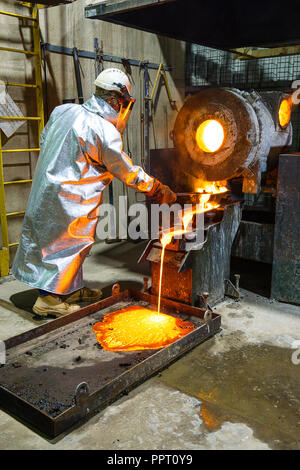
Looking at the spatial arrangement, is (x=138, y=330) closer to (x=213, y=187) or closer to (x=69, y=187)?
(x=69, y=187)

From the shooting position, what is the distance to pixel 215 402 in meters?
2.43

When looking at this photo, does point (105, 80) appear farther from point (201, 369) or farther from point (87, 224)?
point (201, 369)

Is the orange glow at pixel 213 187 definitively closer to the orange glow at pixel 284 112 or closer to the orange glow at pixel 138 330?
the orange glow at pixel 284 112

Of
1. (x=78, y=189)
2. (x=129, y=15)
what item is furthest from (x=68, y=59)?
(x=78, y=189)

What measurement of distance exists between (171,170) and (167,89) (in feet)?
8.03

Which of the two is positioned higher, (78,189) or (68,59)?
(68,59)

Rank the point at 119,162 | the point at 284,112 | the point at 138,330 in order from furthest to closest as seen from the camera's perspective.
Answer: the point at 284,112 → the point at 119,162 → the point at 138,330

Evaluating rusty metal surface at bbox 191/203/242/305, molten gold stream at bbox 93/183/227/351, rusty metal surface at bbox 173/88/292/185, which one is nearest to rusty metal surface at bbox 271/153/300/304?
rusty metal surface at bbox 173/88/292/185

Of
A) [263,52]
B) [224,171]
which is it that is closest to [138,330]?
[224,171]

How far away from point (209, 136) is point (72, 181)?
1562 millimetres

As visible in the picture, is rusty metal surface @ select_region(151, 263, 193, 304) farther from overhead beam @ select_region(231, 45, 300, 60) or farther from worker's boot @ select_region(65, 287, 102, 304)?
overhead beam @ select_region(231, 45, 300, 60)

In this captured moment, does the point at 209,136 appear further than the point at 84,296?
Yes

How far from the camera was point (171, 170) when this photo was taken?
473cm

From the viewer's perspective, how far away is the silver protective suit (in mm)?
3242
